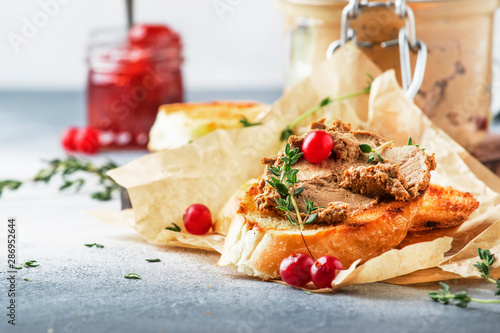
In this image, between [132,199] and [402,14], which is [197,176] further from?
[402,14]

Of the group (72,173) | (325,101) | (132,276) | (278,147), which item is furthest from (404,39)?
(72,173)

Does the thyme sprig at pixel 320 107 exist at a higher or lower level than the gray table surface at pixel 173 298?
higher

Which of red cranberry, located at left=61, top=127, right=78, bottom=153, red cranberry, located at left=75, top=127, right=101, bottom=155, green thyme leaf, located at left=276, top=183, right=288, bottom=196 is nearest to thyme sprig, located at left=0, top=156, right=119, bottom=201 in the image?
red cranberry, located at left=75, top=127, right=101, bottom=155

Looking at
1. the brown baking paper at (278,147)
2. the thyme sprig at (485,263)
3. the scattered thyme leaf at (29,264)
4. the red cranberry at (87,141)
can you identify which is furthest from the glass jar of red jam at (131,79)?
the thyme sprig at (485,263)

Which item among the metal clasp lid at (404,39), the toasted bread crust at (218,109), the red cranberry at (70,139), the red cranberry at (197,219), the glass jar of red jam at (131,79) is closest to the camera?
the red cranberry at (197,219)

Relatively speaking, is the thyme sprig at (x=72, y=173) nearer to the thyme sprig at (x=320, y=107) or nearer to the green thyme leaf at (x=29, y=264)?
the thyme sprig at (x=320, y=107)

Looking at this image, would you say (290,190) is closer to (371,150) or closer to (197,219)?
(371,150)

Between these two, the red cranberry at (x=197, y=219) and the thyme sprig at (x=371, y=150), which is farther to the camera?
the red cranberry at (x=197, y=219)
